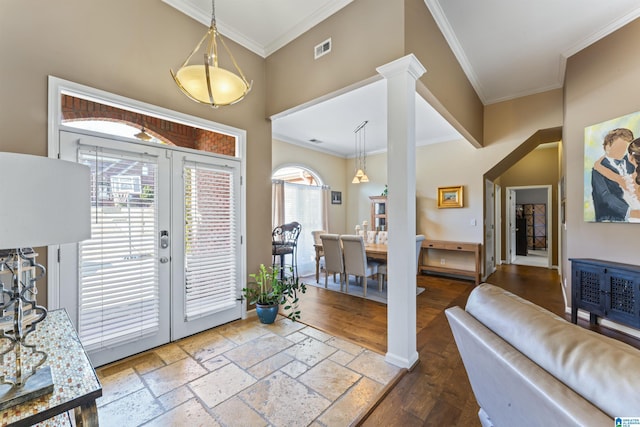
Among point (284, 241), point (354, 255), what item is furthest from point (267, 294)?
point (284, 241)

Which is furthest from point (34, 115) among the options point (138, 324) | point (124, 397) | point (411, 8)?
point (411, 8)

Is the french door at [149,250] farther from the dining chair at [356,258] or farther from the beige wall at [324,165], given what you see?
the beige wall at [324,165]

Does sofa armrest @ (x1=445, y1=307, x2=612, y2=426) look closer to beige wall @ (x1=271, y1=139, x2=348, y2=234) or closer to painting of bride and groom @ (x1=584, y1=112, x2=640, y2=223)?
painting of bride and groom @ (x1=584, y1=112, x2=640, y2=223)

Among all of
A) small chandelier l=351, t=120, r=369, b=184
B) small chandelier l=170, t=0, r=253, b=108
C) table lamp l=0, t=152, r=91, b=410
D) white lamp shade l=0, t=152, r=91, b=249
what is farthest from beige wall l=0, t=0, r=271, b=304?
small chandelier l=351, t=120, r=369, b=184

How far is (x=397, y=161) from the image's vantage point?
7.45 feet

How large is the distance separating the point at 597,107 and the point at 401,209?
9.65 feet

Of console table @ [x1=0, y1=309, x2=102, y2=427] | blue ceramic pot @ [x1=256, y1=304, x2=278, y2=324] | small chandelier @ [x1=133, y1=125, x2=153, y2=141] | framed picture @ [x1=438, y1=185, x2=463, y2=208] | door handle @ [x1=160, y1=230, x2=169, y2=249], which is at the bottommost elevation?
blue ceramic pot @ [x1=256, y1=304, x2=278, y2=324]

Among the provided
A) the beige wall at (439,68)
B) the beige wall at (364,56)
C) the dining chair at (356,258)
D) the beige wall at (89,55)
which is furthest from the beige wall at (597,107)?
the beige wall at (89,55)

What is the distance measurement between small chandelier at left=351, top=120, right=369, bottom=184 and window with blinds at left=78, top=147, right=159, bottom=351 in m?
3.77

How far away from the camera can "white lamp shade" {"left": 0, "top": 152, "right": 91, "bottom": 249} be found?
0.79m

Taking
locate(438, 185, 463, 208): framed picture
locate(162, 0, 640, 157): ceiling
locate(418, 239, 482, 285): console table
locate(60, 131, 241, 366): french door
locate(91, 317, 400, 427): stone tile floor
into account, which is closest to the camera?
locate(91, 317, 400, 427): stone tile floor

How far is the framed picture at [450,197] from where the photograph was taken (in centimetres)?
546

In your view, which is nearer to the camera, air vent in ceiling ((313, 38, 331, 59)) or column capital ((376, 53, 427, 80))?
column capital ((376, 53, 427, 80))

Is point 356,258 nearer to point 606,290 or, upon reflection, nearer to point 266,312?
point 266,312
